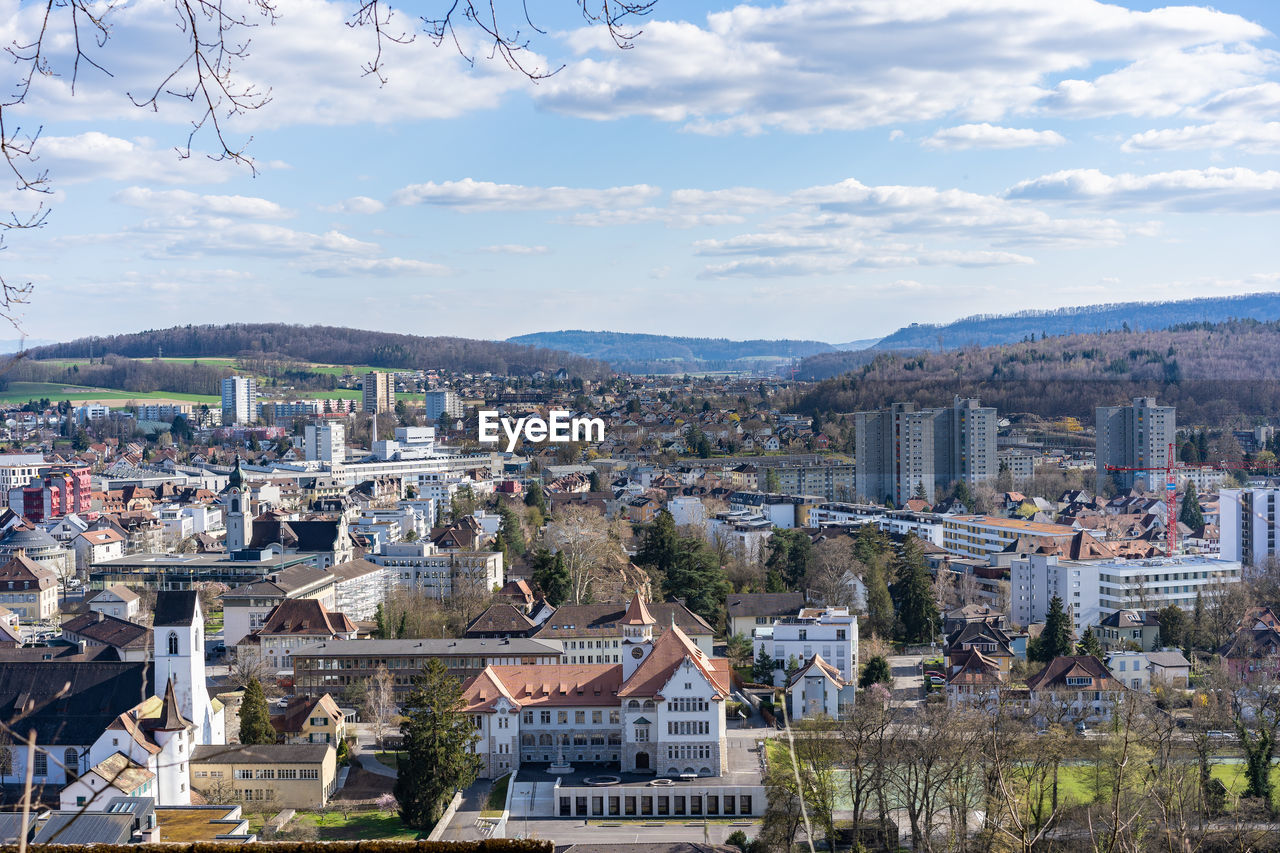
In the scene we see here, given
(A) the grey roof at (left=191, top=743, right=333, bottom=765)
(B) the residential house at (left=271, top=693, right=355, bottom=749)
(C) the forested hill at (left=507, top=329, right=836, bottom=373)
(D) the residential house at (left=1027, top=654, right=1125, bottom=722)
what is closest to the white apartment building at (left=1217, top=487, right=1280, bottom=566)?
(D) the residential house at (left=1027, top=654, right=1125, bottom=722)

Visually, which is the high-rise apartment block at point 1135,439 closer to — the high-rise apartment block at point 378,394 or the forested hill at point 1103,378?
the forested hill at point 1103,378

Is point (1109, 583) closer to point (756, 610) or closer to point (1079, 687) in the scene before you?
point (1079, 687)

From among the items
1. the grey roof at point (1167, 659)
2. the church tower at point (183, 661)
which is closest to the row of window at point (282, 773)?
the church tower at point (183, 661)

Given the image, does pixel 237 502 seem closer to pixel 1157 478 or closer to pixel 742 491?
pixel 742 491

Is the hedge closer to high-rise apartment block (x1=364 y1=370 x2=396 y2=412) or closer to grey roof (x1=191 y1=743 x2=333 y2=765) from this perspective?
grey roof (x1=191 y1=743 x2=333 y2=765)

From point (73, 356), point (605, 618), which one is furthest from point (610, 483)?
point (73, 356)

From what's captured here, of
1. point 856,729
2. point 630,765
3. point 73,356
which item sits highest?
point 73,356
